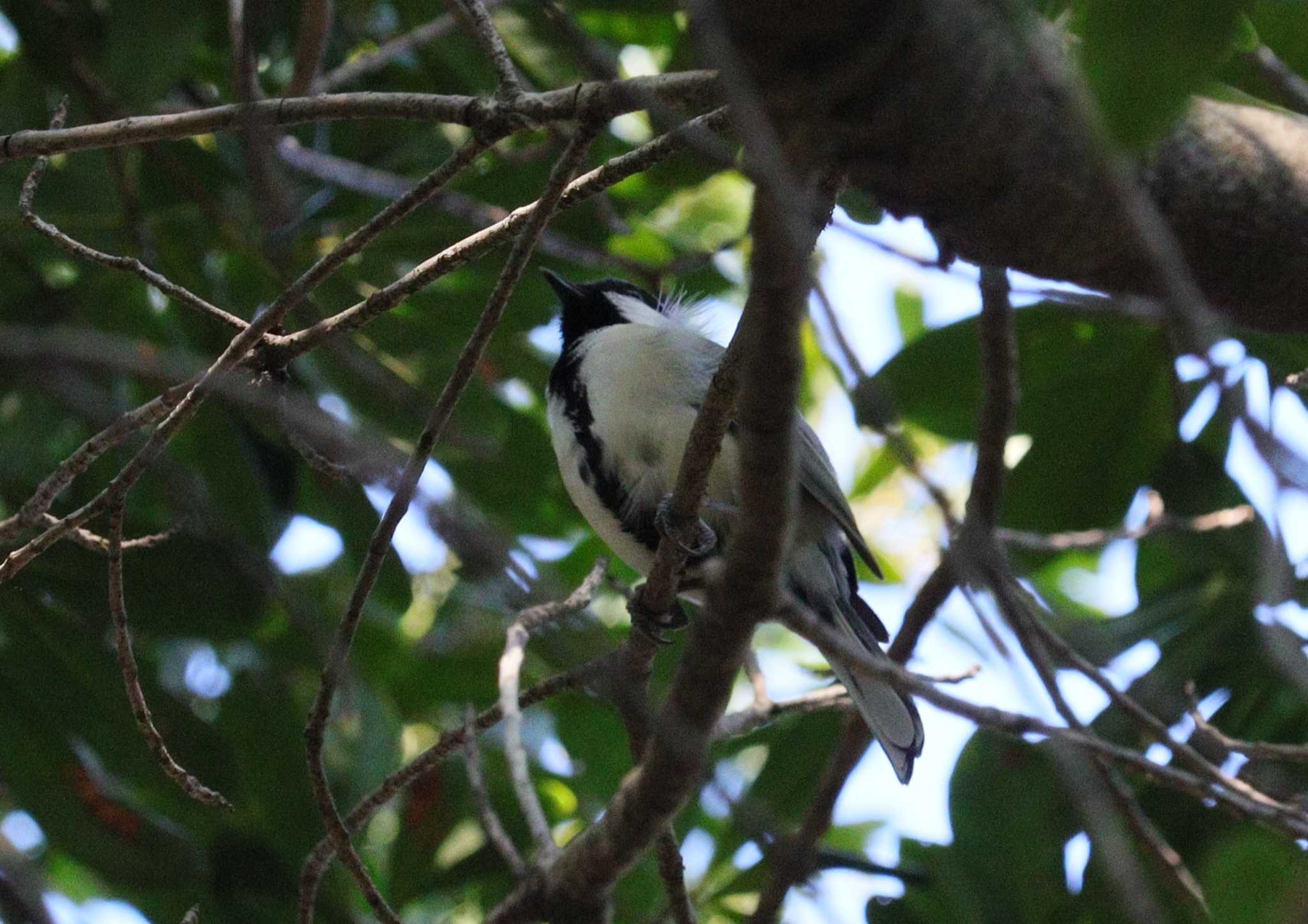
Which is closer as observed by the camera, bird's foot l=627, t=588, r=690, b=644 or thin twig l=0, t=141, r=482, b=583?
thin twig l=0, t=141, r=482, b=583

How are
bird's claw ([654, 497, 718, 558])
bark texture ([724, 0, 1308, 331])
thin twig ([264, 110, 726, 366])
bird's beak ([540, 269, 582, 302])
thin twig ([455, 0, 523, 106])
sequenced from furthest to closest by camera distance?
bird's beak ([540, 269, 582, 302]), bird's claw ([654, 497, 718, 558]), thin twig ([264, 110, 726, 366]), thin twig ([455, 0, 523, 106]), bark texture ([724, 0, 1308, 331])

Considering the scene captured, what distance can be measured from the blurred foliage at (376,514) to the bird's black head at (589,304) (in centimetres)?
7

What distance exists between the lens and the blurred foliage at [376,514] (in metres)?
2.99

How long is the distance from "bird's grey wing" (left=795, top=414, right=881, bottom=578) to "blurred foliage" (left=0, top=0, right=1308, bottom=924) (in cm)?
23

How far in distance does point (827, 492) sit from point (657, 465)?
410 mm

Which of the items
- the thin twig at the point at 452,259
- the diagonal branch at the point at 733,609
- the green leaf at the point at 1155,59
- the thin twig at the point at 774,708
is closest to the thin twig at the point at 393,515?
the thin twig at the point at 452,259

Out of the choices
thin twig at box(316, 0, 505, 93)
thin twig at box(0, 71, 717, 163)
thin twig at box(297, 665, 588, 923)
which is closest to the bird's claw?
thin twig at box(297, 665, 588, 923)

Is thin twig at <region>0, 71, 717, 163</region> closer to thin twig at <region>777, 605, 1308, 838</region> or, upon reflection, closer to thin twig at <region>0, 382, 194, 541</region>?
thin twig at <region>0, 382, 194, 541</region>

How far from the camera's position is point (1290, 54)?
273cm

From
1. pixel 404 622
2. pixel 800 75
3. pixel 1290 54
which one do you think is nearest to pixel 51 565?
pixel 404 622

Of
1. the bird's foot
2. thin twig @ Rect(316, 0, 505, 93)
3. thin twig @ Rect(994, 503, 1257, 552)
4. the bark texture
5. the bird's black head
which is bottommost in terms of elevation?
the bark texture

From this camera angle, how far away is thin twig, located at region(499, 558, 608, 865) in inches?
58.6

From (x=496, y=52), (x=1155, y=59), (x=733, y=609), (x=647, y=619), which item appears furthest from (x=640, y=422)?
(x=1155, y=59)

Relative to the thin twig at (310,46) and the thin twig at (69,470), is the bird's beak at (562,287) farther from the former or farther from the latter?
the thin twig at (69,470)
